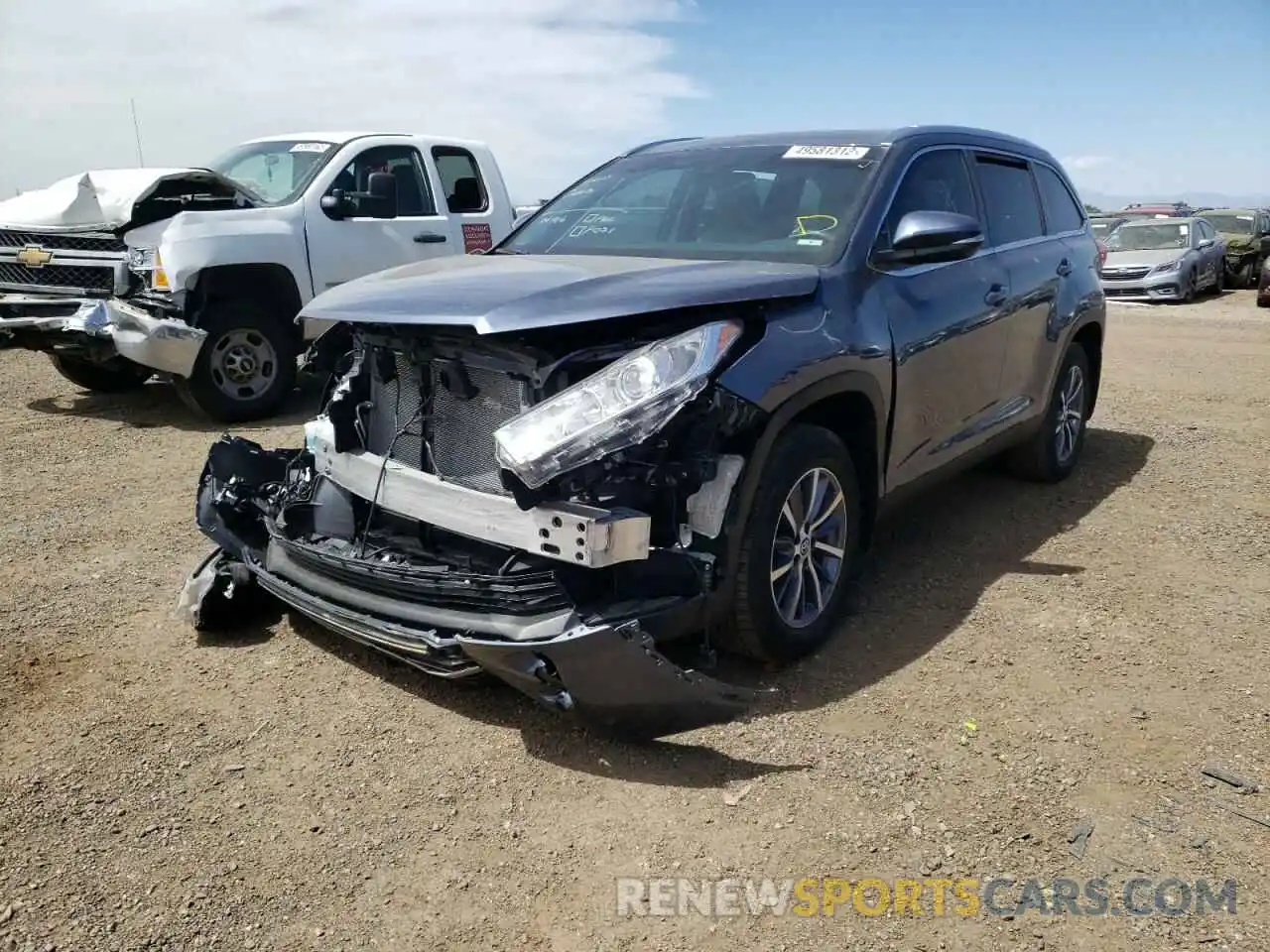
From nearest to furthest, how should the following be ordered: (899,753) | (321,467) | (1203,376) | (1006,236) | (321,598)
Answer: (899,753)
(321,598)
(321,467)
(1006,236)
(1203,376)

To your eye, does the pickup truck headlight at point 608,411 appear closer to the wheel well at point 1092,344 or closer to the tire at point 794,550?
the tire at point 794,550

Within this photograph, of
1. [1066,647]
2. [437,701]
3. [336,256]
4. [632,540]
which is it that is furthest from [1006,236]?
[336,256]

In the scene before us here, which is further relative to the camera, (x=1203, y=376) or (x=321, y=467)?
(x=1203, y=376)

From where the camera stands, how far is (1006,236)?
16.7 feet

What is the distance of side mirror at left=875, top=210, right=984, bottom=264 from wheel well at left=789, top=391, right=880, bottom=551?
0.59 m

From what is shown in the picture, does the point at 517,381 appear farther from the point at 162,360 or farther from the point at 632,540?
the point at 162,360

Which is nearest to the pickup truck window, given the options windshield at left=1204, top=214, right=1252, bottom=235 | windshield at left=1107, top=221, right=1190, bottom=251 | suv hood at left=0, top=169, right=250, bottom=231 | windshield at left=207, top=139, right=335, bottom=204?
windshield at left=207, top=139, right=335, bottom=204

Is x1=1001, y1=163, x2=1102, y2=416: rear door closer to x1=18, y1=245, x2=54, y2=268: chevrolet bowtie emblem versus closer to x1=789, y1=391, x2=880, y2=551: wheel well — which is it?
x1=789, y1=391, x2=880, y2=551: wheel well

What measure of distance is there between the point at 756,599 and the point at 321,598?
143cm

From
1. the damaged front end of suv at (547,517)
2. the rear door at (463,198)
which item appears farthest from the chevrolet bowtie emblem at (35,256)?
the damaged front end of suv at (547,517)

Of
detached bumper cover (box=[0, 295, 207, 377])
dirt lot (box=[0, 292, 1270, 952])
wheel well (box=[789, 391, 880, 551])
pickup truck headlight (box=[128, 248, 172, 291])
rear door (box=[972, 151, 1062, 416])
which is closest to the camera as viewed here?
dirt lot (box=[0, 292, 1270, 952])

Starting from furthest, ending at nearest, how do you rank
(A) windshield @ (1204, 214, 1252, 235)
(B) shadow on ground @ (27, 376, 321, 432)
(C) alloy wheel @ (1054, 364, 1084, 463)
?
(A) windshield @ (1204, 214, 1252, 235)
(B) shadow on ground @ (27, 376, 321, 432)
(C) alloy wheel @ (1054, 364, 1084, 463)

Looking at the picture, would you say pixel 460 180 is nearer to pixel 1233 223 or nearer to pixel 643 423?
pixel 643 423

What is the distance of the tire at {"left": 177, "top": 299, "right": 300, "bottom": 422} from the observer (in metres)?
7.34
